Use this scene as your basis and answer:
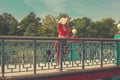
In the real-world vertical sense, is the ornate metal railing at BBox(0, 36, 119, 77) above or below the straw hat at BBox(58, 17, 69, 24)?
below

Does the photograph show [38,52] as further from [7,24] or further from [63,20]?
[7,24]

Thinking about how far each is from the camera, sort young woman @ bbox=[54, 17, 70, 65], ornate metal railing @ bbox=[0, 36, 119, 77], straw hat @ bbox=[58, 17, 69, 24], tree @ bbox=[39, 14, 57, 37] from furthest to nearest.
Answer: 1. tree @ bbox=[39, 14, 57, 37]
2. straw hat @ bbox=[58, 17, 69, 24]
3. young woman @ bbox=[54, 17, 70, 65]
4. ornate metal railing @ bbox=[0, 36, 119, 77]

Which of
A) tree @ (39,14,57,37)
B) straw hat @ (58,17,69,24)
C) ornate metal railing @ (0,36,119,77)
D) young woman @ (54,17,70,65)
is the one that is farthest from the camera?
tree @ (39,14,57,37)

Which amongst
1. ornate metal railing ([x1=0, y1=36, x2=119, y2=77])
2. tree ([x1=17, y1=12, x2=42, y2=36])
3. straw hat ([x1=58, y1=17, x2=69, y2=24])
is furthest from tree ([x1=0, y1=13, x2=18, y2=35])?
straw hat ([x1=58, y1=17, x2=69, y2=24])

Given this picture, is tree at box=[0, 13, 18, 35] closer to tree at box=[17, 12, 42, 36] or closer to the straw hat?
tree at box=[17, 12, 42, 36]

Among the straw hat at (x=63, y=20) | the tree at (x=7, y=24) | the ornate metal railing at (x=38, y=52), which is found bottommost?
the ornate metal railing at (x=38, y=52)

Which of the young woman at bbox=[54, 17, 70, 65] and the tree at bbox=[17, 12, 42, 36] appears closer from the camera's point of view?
the young woman at bbox=[54, 17, 70, 65]

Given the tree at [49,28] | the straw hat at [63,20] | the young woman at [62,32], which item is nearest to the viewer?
the young woman at [62,32]

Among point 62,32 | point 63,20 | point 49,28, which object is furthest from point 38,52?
point 49,28

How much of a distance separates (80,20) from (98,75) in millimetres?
43552

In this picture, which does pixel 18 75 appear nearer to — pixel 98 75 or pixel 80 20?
pixel 98 75

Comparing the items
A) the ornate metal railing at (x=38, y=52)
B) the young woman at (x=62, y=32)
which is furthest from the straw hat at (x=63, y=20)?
the ornate metal railing at (x=38, y=52)

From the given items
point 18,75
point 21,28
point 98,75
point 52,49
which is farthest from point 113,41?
point 21,28

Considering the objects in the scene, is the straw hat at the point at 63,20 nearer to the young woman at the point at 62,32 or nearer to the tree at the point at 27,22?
the young woman at the point at 62,32
